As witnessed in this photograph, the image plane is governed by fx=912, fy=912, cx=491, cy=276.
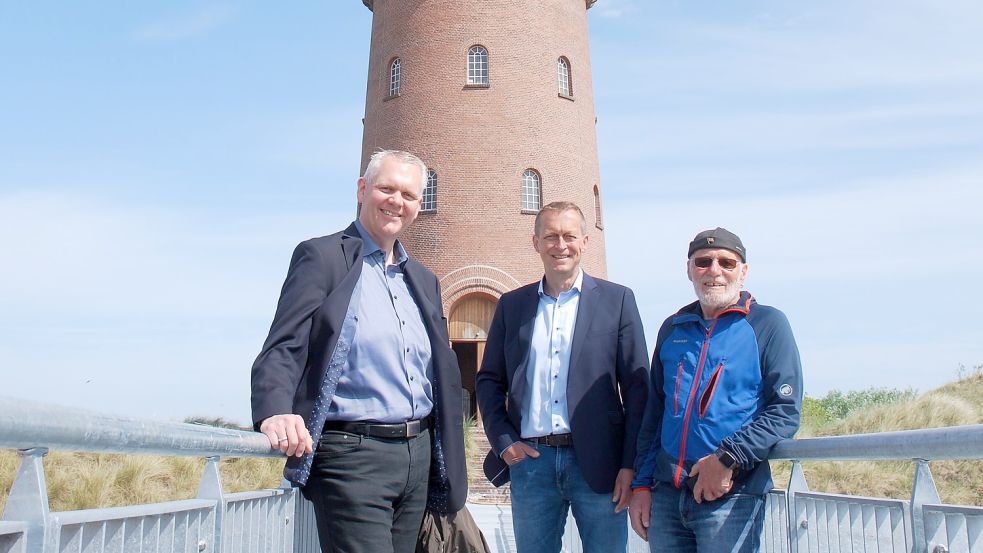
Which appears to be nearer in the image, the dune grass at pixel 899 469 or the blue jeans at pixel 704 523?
the blue jeans at pixel 704 523

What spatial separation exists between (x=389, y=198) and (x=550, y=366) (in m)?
1.34

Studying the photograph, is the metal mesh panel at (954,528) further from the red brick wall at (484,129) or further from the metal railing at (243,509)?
the red brick wall at (484,129)

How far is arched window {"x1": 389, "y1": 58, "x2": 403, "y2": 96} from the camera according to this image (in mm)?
20984

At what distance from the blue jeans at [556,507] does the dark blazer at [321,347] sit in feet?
2.28

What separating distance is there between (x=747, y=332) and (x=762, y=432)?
18.3 inches

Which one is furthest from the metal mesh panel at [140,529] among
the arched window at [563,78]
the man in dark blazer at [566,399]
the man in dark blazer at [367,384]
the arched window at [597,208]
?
the arched window at [597,208]

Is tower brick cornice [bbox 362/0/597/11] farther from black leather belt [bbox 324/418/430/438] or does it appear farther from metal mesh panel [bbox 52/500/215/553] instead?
metal mesh panel [bbox 52/500/215/553]

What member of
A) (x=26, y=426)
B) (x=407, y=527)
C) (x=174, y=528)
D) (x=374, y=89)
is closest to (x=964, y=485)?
(x=407, y=527)

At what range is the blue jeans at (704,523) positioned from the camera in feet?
12.9

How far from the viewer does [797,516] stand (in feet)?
13.4

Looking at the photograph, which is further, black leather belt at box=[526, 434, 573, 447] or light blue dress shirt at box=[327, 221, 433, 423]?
black leather belt at box=[526, 434, 573, 447]

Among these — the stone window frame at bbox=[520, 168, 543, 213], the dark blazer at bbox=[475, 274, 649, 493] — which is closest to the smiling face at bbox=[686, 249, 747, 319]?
the dark blazer at bbox=[475, 274, 649, 493]

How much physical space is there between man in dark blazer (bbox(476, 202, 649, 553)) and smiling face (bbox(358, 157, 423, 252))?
39.0 inches

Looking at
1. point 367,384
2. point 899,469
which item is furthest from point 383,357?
point 899,469
